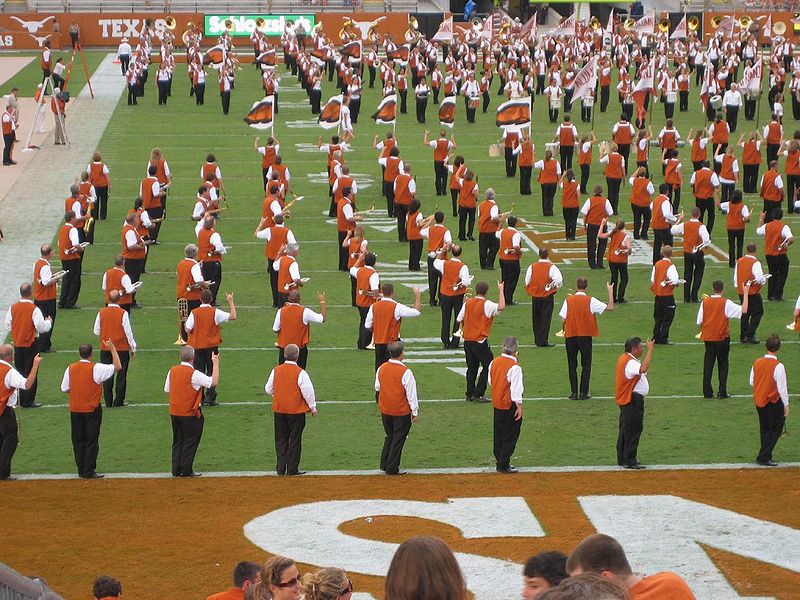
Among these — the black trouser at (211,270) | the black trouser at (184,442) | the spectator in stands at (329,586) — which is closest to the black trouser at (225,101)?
the black trouser at (211,270)

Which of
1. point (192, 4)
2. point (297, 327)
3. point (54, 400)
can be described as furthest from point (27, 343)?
point (192, 4)

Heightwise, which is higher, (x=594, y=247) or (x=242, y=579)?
(x=242, y=579)

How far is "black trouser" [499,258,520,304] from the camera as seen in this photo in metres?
20.3

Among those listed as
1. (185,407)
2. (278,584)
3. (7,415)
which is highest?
(278,584)

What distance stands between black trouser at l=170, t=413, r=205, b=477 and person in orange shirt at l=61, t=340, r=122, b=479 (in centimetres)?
71

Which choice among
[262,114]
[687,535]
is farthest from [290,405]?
[262,114]

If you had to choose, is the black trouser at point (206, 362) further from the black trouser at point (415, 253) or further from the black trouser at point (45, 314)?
the black trouser at point (415, 253)

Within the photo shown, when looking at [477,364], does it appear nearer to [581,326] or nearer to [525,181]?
[581,326]

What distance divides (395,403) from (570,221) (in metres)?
11.5

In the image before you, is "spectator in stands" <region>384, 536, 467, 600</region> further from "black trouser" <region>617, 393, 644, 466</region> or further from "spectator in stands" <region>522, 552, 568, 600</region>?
"black trouser" <region>617, 393, 644, 466</region>

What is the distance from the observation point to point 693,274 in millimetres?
20641

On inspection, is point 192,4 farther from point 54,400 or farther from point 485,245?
point 54,400

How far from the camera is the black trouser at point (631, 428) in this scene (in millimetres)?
13562

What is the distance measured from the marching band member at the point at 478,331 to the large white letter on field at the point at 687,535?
343cm
